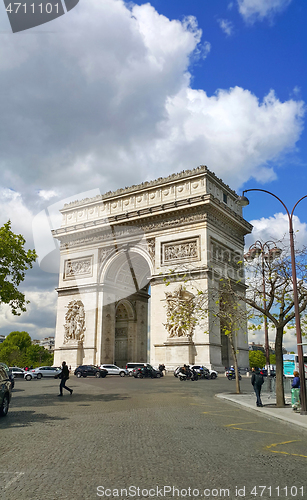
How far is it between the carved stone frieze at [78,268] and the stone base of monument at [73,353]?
21.4 ft

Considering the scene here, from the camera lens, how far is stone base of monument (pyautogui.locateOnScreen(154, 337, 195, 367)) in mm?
31312

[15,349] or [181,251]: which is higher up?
[181,251]

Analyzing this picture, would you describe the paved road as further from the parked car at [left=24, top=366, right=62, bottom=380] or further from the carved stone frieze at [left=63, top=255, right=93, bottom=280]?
the carved stone frieze at [left=63, top=255, right=93, bottom=280]

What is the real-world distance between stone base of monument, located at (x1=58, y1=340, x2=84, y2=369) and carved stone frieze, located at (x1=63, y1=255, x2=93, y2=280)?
21.4 ft

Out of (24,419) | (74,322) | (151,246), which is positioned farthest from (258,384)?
(74,322)

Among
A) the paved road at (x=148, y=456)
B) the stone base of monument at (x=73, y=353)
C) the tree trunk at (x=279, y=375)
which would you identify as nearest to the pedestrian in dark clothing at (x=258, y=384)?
the tree trunk at (x=279, y=375)

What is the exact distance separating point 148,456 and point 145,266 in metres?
36.2

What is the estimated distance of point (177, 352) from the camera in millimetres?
31766

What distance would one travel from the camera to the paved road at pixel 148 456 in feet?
15.5

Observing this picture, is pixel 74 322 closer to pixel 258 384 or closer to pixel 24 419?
pixel 258 384

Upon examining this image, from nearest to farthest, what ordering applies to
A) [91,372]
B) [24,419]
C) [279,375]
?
[24,419], [279,375], [91,372]

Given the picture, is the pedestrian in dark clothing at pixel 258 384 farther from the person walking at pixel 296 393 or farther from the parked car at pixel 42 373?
the parked car at pixel 42 373

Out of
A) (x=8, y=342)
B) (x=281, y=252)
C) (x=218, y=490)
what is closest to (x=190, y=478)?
(x=218, y=490)

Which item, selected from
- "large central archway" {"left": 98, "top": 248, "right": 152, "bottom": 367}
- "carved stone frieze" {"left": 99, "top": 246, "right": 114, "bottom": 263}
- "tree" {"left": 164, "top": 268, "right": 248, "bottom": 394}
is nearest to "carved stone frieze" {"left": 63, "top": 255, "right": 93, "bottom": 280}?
"carved stone frieze" {"left": 99, "top": 246, "right": 114, "bottom": 263}
